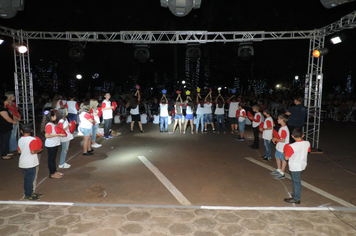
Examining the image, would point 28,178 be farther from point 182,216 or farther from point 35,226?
point 182,216

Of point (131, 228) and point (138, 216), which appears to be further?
point (138, 216)

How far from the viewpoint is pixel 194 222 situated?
3.75m

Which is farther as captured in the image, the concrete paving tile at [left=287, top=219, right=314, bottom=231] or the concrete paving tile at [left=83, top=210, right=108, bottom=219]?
the concrete paving tile at [left=83, top=210, right=108, bottom=219]

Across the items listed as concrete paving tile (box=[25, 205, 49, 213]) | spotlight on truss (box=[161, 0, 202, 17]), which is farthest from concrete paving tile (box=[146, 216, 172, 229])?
spotlight on truss (box=[161, 0, 202, 17])

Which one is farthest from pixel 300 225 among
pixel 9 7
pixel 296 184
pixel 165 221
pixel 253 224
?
pixel 9 7

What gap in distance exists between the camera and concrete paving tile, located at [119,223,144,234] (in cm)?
352

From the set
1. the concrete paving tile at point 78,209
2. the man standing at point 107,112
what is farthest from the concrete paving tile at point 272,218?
the man standing at point 107,112

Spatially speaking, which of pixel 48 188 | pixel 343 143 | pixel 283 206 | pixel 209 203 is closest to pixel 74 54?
pixel 48 188

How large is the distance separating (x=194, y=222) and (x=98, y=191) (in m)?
2.17

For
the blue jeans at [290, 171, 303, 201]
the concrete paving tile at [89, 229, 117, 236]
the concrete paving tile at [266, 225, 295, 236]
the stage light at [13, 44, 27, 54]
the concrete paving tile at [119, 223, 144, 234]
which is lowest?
the concrete paving tile at [89, 229, 117, 236]

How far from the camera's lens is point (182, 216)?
3.92m

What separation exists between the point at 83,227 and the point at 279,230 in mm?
2928

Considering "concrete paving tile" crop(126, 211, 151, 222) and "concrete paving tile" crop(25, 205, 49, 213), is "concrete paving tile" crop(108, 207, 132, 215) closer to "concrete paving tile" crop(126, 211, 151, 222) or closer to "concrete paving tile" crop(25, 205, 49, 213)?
"concrete paving tile" crop(126, 211, 151, 222)

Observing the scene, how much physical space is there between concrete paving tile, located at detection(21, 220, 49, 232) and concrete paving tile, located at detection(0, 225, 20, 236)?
0.09m
